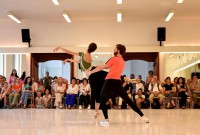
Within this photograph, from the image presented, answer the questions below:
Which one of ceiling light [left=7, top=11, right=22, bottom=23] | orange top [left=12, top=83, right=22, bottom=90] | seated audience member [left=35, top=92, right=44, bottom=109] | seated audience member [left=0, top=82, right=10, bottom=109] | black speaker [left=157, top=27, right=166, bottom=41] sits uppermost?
ceiling light [left=7, top=11, right=22, bottom=23]

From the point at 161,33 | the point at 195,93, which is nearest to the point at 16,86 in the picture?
the point at 161,33

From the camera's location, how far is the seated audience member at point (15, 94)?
12797 millimetres

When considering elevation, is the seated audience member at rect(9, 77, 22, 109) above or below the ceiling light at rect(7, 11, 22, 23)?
below

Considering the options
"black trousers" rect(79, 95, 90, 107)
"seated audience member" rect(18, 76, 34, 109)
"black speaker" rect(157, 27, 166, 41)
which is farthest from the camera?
"black speaker" rect(157, 27, 166, 41)

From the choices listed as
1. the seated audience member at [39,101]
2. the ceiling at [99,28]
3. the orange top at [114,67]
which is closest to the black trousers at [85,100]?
the seated audience member at [39,101]

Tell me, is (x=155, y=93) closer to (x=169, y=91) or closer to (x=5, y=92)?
(x=169, y=91)

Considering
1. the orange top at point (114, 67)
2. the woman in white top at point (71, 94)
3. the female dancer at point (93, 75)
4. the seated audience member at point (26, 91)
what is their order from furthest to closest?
Answer: the seated audience member at point (26, 91) < the woman in white top at point (71, 94) < the female dancer at point (93, 75) < the orange top at point (114, 67)

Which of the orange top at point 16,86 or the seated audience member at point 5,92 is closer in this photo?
the seated audience member at point 5,92

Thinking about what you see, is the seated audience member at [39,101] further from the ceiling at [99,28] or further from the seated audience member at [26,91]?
the ceiling at [99,28]

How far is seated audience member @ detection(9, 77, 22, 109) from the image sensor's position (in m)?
12.8

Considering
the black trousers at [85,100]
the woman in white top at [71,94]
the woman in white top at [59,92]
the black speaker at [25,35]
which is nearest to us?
the black trousers at [85,100]

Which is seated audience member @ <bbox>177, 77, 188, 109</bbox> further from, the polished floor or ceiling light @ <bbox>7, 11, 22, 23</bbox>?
ceiling light @ <bbox>7, 11, 22, 23</bbox>

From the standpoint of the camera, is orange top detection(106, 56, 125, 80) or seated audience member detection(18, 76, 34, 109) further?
seated audience member detection(18, 76, 34, 109)

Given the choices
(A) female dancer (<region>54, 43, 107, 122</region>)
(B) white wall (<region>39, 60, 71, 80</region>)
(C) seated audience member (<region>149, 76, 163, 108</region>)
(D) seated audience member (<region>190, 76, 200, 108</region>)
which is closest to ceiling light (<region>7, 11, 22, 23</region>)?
(B) white wall (<region>39, 60, 71, 80</region>)
